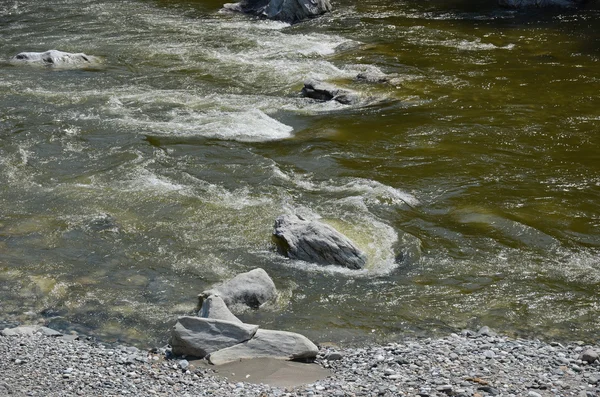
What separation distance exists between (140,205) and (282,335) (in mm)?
5240

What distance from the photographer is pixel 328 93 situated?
19094mm

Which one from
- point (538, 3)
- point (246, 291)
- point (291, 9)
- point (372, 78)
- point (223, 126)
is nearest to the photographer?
point (246, 291)

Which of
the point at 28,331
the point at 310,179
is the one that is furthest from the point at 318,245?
the point at 28,331

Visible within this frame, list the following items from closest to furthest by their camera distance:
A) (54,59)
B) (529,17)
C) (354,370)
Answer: (354,370)
(54,59)
(529,17)

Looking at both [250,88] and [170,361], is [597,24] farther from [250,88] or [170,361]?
[170,361]

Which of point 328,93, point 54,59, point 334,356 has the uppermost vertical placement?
point 54,59

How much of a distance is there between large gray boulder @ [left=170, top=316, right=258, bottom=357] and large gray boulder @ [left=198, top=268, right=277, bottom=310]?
1049 mm

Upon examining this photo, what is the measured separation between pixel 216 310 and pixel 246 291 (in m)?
0.91

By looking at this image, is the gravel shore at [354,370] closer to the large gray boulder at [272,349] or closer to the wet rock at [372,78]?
the large gray boulder at [272,349]

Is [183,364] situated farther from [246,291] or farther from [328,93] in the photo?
[328,93]

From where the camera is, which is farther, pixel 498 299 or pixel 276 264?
pixel 276 264

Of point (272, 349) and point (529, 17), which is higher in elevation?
point (529, 17)

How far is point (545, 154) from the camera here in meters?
15.6

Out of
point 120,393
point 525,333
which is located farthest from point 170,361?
point 525,333
